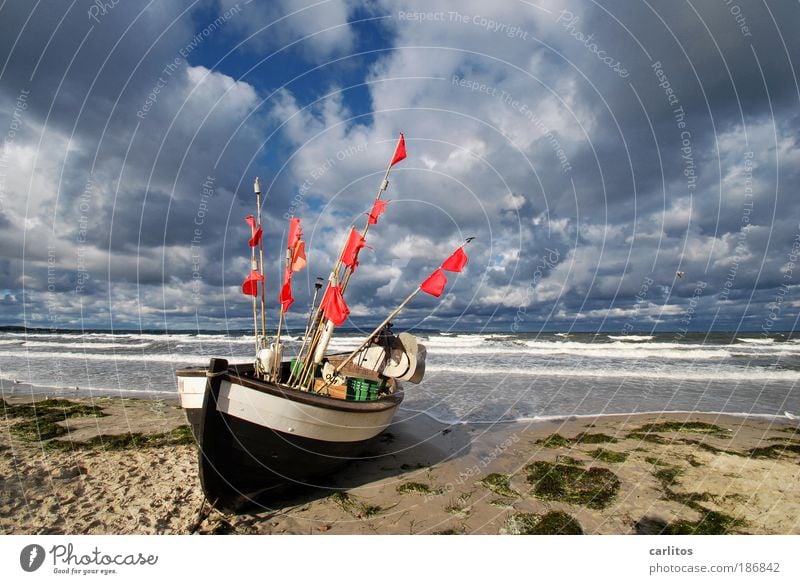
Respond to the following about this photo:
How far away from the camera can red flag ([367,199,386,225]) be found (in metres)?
9.30

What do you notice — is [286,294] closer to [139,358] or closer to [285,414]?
[285,414]

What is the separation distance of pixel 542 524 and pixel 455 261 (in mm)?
5586

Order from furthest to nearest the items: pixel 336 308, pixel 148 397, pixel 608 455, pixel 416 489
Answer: pixel 148 397
pixel 608 455
pixel 416 489
pixel 336 308

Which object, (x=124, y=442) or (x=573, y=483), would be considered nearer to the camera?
(x=573, y=483)

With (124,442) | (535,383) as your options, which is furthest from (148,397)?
(535,383)

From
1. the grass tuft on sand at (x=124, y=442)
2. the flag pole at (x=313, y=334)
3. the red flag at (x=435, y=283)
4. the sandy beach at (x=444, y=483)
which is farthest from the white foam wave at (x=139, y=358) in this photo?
the red flag at (x=435, y=283)

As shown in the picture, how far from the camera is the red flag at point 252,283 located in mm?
7879

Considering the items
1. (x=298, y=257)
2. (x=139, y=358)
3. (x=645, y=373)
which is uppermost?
(x=298, y=257)

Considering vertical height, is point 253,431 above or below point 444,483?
above

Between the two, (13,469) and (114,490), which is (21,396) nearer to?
(13,469)

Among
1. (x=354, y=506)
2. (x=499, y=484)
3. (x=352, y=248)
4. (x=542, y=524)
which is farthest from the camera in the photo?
(x=352, y=248)

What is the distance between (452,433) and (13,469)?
11.2 metres

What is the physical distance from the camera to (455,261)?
8688 mm

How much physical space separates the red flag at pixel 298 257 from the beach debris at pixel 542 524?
22.7 ft
